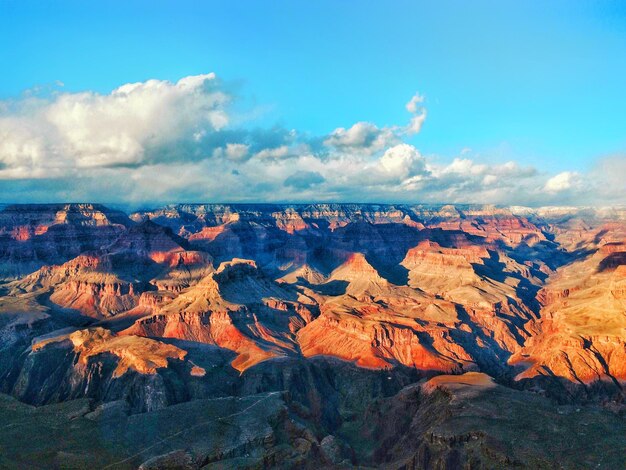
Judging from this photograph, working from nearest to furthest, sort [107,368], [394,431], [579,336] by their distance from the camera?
[394,431] → [107,368] → [579,336]

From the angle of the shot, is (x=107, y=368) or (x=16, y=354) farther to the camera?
(x=16, y=354)

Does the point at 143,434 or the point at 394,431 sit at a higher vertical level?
the point at 143,434

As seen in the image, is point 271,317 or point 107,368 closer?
point 107,368

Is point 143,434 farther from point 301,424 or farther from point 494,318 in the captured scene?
point 494,318

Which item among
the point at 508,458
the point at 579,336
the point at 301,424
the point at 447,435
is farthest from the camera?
the point at 579,336

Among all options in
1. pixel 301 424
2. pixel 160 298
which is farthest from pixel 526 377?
pixel 160 298

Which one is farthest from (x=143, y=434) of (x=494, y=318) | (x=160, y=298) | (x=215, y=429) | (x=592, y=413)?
(x=494, y=318)

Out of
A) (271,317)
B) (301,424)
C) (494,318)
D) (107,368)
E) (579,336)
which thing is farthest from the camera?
(494,318)

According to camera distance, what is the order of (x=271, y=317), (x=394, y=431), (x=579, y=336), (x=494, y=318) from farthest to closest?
(x=494, y=318) < (x=271, y=317) < (x=579, y=336) < (x=394, y=431)

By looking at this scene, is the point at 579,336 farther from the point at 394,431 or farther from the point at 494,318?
the point at 394,431
